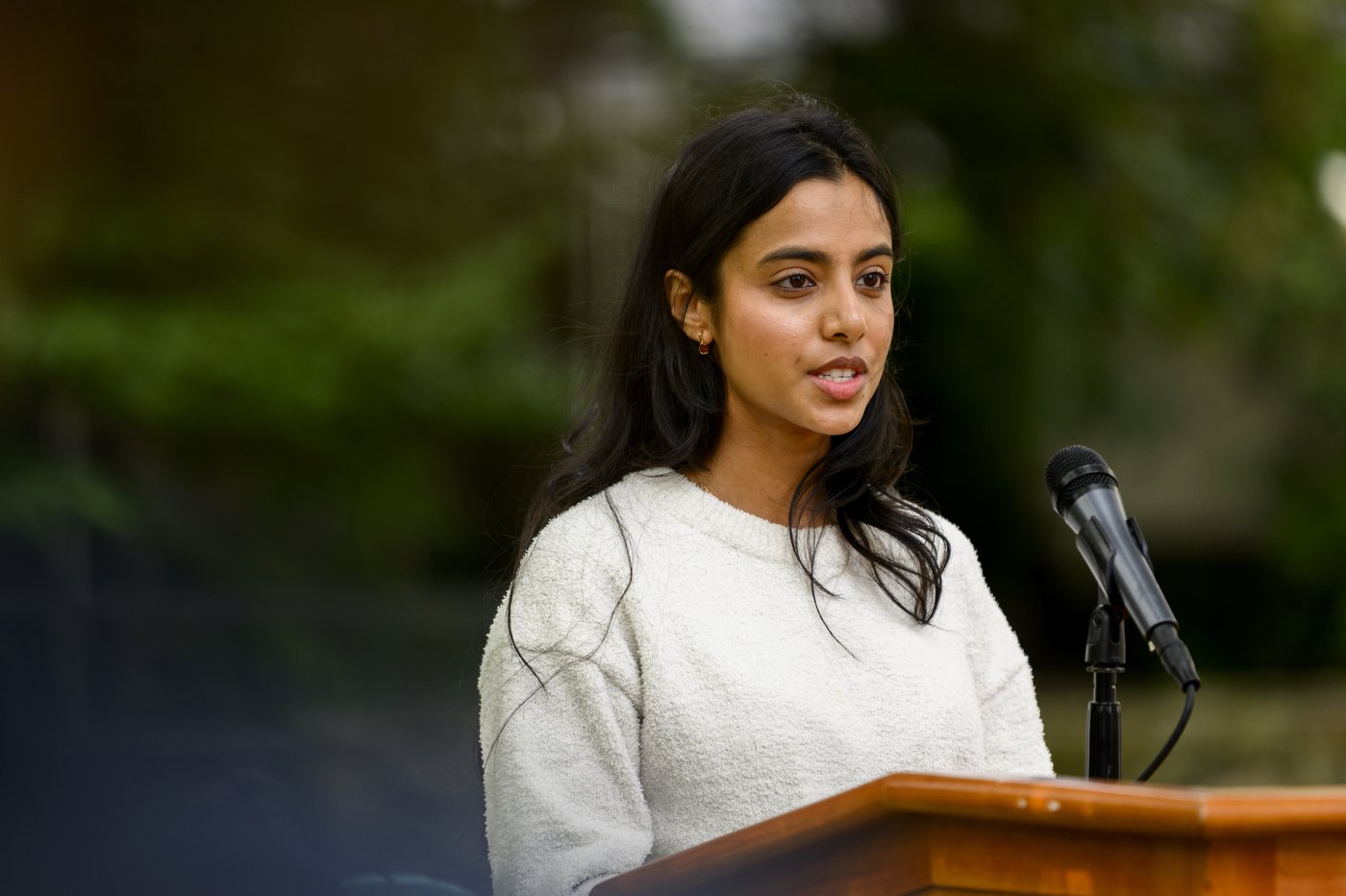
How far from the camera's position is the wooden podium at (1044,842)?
32.7 inches

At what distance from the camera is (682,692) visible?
4.79 ft

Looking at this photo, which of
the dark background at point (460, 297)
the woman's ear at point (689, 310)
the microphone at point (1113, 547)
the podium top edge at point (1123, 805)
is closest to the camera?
the podium top edge at point (1123, 805)

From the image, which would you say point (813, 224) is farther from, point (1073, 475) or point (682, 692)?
point (682, 692)

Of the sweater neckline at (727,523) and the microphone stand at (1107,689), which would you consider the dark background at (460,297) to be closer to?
the sweater neckline at (727,523)

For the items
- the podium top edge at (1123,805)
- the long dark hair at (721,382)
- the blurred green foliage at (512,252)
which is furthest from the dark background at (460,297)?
the podium top edge at (1123,805)

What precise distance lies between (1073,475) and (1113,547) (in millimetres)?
100

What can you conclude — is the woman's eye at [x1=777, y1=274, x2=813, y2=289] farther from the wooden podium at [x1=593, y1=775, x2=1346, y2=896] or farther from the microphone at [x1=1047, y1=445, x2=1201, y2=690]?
the wooden podium at [x1=593, y1=775, x2=1346, y2=896]

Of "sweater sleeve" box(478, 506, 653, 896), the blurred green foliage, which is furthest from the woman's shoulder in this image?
the blurred green foliage

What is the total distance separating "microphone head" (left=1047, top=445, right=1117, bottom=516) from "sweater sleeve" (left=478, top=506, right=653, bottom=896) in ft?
1.63

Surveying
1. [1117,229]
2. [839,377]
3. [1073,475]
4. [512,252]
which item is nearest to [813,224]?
[839,377]

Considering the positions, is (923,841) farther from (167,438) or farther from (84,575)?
(167,438)

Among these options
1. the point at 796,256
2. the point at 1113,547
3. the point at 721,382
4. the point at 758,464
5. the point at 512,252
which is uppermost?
the point at 512,252

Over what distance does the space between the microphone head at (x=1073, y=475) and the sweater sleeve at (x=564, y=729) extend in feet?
1.63

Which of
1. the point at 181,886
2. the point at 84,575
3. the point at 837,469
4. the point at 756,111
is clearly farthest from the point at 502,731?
the point at 84,575
